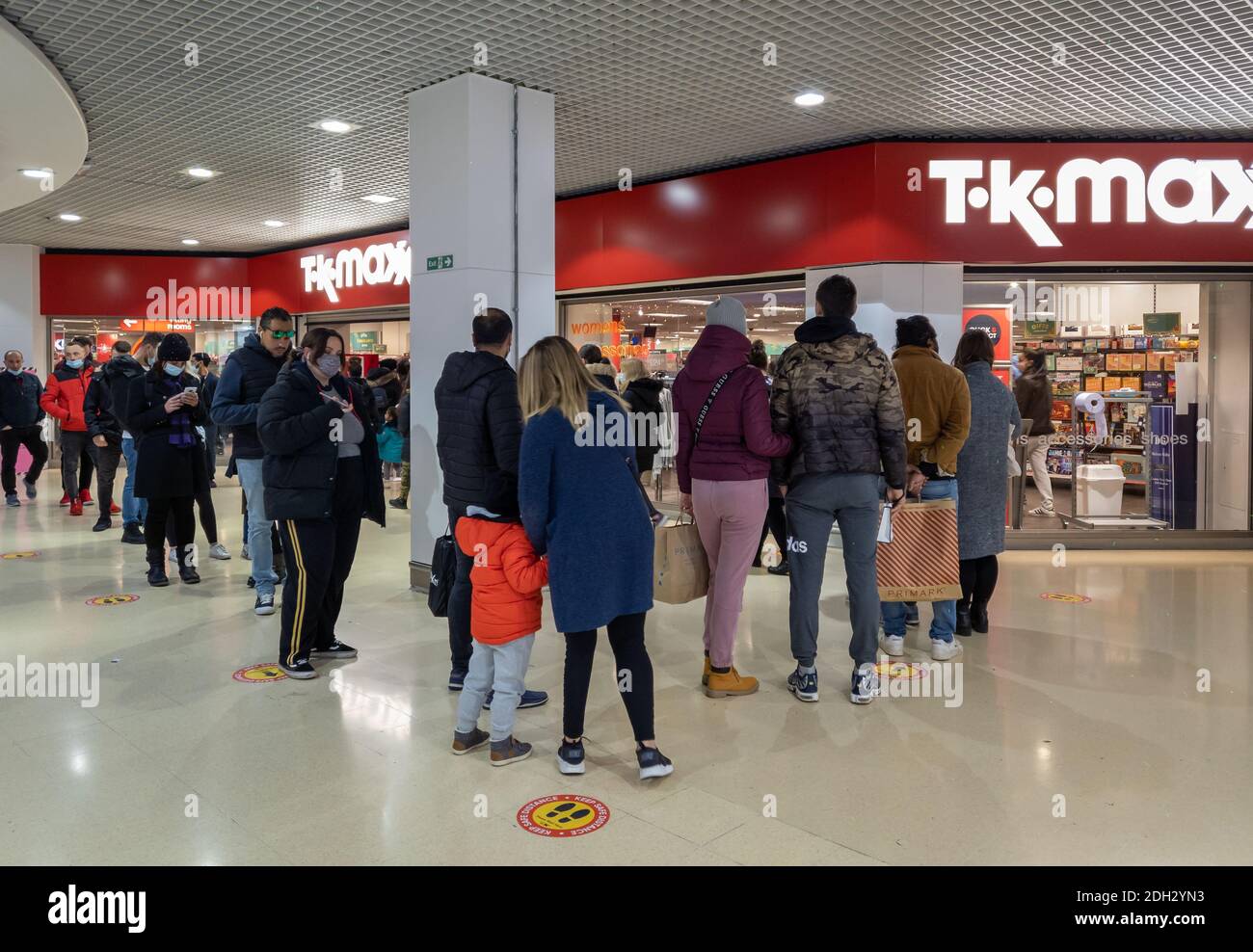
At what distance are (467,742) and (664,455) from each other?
528cm

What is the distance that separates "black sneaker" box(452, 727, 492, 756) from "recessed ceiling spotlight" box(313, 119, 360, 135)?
5.20 metres

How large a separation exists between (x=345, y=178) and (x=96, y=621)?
5039 mm

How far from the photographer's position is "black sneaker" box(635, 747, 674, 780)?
9.98 ft

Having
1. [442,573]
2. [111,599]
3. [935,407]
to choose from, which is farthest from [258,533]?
[935,407]

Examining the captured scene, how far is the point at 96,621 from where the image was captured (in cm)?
515

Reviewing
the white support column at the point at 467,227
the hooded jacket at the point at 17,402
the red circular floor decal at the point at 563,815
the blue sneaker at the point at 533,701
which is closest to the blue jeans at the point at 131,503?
the hooded jacket at the point at 17,402

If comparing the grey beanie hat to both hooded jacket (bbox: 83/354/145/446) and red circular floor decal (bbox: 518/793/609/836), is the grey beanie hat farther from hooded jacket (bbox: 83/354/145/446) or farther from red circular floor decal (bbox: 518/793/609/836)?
hooded jacket (bbox: 83/354/145/446)

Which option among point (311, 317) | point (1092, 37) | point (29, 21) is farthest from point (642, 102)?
point (311, 317)

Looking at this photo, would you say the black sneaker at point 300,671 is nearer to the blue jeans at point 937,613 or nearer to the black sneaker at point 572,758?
the black sneaker at point 572,758

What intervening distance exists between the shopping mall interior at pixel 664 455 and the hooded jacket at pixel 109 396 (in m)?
0.04

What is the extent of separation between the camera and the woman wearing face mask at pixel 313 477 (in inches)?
155

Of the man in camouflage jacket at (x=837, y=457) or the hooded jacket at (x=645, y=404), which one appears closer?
the man in camouflage jacket at (x=837, y=457)

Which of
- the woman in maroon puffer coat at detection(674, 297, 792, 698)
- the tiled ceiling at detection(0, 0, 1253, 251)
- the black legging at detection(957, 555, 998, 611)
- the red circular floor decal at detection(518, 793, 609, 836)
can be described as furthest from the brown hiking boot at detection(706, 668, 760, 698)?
the tiled ceiling at detection(0, 0, 1253, 251)

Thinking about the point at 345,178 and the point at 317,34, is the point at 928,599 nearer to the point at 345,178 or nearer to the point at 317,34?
the point at 317,34
